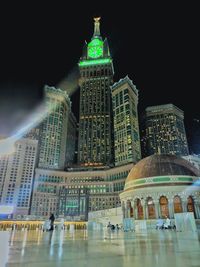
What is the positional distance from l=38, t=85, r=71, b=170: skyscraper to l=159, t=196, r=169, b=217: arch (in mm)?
107859

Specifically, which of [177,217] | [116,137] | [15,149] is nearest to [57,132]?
[15,149]

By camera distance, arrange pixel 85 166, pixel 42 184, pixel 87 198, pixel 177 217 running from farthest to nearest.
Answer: pixel 85 166
pixel 42 184
pixel 87 198
pixel 177 217

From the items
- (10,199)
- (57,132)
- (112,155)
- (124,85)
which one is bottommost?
(10,199)

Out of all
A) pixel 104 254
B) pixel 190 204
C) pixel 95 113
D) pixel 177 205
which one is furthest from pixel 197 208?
pixel 95 113

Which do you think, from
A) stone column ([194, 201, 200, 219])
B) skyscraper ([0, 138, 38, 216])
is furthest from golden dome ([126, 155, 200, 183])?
skyscraper ([0, 138, 38, 216])

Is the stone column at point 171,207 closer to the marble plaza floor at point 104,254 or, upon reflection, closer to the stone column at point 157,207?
the stone column at point 157,207

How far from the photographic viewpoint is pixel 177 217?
23.3 metres

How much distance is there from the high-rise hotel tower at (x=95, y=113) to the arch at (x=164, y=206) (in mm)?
98604

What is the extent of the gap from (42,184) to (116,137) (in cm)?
6183

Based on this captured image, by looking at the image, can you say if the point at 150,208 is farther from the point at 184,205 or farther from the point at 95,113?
the point at 95,113

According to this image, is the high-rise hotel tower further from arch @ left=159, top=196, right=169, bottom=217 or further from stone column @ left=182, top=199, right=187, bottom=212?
stone column @ left=182, top=199, right=187, bottom=212

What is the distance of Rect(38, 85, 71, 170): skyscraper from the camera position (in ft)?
489

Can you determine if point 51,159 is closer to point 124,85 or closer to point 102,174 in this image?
point 102,174

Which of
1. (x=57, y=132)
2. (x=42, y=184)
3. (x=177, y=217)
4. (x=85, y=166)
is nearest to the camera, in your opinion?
(x=177, y=217)
